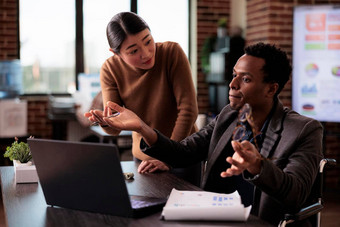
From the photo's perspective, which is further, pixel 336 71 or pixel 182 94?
pixel 336 71

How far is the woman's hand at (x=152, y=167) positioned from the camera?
1.99 metres

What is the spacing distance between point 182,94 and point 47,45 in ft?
14.1

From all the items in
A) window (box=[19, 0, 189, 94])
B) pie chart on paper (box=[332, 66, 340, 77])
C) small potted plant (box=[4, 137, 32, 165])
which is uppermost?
window (box=[19, 0, 189, 94])

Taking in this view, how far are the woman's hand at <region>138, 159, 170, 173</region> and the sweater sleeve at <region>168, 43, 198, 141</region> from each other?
0.60ft

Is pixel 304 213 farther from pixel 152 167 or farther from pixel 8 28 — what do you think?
pixel 8 28

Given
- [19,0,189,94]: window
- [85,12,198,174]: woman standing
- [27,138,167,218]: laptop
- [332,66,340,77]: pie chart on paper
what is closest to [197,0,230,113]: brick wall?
[19,0,189,94]: window

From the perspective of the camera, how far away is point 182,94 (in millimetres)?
2217

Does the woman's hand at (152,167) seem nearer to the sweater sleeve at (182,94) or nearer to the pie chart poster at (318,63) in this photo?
the sweater sleeve at (182,94)

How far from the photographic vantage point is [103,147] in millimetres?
1217

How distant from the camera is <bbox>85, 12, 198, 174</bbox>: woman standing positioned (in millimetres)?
2158

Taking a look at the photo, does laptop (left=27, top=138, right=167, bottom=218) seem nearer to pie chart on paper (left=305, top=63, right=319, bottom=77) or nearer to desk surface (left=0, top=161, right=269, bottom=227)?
desk surface (left=0, top=161, right=269, bottom=227)

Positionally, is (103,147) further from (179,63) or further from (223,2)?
(223,2)

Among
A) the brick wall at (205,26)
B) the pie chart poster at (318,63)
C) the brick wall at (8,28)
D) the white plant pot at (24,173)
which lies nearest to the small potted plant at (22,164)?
the white plant pot at (24,173)

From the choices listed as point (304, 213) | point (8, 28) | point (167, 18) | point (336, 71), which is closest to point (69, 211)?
point (304, 213)
